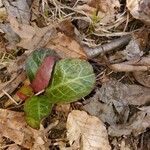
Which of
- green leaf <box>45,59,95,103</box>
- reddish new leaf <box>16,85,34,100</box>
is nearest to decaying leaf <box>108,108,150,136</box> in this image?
green leaf <box>45,59,95,103</box>

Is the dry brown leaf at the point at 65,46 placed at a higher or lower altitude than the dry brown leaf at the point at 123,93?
higher

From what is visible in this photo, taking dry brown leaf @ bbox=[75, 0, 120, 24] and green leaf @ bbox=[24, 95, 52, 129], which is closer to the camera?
green leaf @ bbox=[24, 95, 52, 129]

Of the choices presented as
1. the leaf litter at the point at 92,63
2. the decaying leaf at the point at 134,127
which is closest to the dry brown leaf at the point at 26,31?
the leaf litter at the point at 92,63

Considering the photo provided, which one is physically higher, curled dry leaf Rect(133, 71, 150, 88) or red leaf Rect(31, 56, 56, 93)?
red leaf Rect(31, 56, 56, 93)

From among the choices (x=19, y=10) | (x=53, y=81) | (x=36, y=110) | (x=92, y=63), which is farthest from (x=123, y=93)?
(x=19, y=10)

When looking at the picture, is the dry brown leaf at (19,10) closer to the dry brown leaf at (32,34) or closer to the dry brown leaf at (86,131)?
the dry brown leaf at (32,34)

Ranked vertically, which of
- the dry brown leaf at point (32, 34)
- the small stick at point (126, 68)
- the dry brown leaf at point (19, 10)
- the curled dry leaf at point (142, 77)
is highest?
the dry brown leaf at point (19, 10)

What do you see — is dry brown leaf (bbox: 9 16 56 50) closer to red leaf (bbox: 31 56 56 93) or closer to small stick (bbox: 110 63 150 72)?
red leaf (bbox: 31 56 56 93)

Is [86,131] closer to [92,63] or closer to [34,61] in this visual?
[92,63]
